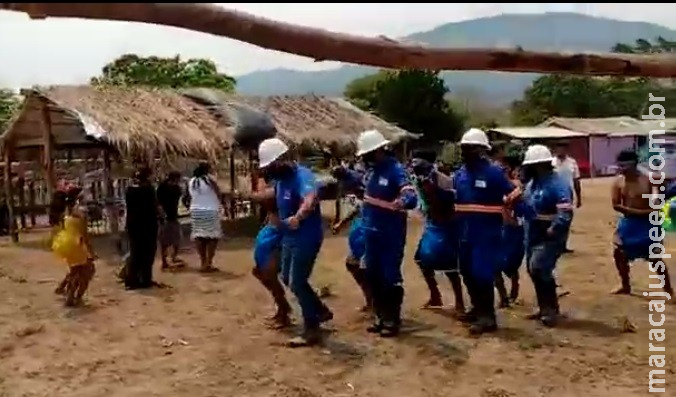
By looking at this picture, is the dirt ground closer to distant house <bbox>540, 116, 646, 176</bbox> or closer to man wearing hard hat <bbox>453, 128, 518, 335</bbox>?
man wearing hard hat <bbox>453, 128, 518, 335</bbox>

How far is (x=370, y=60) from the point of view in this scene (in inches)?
105

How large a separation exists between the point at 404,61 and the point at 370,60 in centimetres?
11

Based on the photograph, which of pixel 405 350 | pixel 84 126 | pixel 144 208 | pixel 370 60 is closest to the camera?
pixel 370 60

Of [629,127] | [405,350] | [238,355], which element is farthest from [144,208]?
[629,127]

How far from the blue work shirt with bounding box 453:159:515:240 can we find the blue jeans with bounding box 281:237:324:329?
1.18 meters

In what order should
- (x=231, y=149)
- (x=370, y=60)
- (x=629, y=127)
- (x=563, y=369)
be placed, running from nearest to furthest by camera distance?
(x=370, y=60) → (x=563, y=369) → (x=231, y=149) → (x=629, y=127)

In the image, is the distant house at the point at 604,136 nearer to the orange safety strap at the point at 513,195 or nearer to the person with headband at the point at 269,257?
the orange safety strap at the point at 513,195

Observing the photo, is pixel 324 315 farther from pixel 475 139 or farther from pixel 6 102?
pixel 6 102

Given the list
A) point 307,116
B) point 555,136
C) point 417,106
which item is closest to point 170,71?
point 417,106

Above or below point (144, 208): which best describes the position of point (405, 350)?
below

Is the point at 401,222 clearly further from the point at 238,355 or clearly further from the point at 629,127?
the point at 629,127

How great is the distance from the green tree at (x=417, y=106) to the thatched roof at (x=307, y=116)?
14.4 metres

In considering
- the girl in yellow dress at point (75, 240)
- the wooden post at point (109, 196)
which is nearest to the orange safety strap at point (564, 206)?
the girl in yellow dress at point (75, 240)

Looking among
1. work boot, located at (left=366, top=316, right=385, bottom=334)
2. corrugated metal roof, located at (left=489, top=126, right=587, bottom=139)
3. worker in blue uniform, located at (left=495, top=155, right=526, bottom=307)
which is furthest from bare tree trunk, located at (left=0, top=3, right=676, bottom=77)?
corrugated metal roof, located at (left=489, top=126, right=587, bottom=139)
